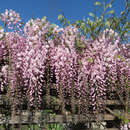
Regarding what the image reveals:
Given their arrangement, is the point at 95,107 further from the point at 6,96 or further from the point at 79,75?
the point at 6,96

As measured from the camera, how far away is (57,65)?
11.1 ft

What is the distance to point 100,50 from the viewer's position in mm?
3633

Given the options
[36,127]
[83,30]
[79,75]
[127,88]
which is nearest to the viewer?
[79,75]

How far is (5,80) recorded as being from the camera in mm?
3283

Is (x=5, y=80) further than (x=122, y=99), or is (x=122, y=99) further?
(x=122, y=99)

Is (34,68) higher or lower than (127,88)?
higher

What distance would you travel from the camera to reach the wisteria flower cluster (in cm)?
321

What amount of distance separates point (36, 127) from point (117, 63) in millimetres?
2042

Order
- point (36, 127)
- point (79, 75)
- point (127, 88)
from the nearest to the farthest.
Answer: point (79, 75)
point (36, 127)
point (127, 88)

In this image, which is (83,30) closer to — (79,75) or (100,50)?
(100,50)

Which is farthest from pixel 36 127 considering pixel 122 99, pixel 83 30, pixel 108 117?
pixel 83 30

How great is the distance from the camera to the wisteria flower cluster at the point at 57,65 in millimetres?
3213

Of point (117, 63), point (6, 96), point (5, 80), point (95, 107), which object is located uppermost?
point (117, 63)

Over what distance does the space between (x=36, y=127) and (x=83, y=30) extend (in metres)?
2.31
